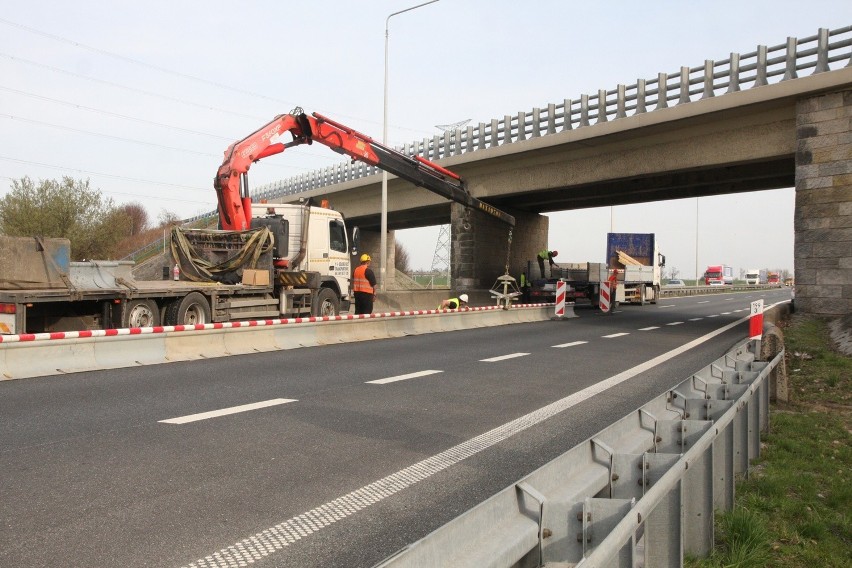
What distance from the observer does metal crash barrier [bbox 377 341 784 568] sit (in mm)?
2189

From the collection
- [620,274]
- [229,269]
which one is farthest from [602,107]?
[229,269]

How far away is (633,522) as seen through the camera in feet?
7.39

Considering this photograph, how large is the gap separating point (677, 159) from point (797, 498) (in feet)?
62.1

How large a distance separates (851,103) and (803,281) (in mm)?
4578

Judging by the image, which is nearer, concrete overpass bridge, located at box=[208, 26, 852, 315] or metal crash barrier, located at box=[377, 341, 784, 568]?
metal crash barrier, located at box=[377, 341, 784, 568]

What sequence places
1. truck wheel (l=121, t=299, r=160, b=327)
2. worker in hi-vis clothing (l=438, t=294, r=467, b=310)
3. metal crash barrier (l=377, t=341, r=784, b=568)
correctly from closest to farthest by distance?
metal crash barrier (l=377, t=341, r=784, b=568) < truck wheel (l=121, t=299, r=160, b=327) < worker in hi-vis clothing (l=438, t=294, r=467, b=310)

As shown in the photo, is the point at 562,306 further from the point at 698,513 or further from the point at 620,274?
the point at 698,513

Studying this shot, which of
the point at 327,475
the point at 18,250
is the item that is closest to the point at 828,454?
the point at 327,475

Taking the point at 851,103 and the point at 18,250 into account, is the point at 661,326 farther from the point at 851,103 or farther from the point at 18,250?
the point at 18,250

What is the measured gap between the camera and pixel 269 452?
5.02m

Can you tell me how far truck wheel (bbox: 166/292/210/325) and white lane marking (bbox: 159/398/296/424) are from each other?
5993mm

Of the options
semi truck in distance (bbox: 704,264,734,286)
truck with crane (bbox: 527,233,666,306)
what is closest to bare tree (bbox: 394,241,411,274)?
semi truck in distance (bbox: 704,264,734,286)

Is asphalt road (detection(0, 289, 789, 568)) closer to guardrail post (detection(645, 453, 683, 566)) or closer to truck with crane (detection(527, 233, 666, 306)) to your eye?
guardrail post (detection(645, 453, 683, 566))

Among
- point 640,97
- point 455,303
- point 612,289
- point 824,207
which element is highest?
point 640,97
